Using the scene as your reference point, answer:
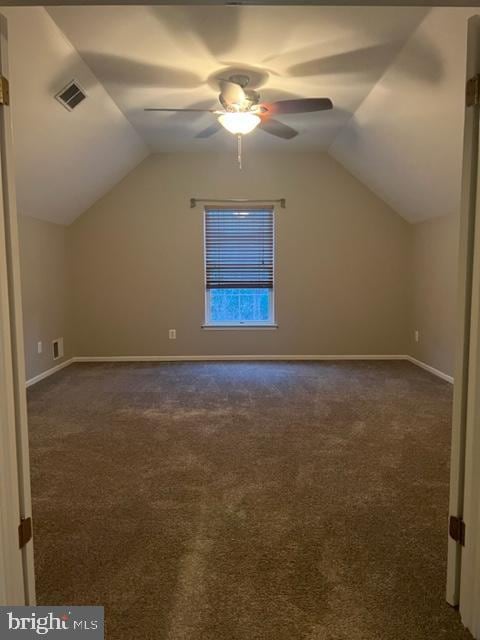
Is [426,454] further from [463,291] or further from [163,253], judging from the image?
[163,253]

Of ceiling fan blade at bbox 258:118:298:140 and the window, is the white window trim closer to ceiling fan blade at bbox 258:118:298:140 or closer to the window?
the window

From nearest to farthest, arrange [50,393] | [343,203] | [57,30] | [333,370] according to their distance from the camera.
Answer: [57,30], [50,393], [333,370], [343,203]

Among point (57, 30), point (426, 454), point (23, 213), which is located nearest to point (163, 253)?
point (23, 213)

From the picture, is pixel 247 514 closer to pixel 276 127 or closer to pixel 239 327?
pixel 276 127

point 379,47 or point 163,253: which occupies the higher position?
point 379,47

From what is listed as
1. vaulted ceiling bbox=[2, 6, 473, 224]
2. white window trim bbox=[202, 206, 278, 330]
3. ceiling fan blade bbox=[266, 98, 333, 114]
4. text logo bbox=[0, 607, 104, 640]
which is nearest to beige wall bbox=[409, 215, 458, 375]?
vaulted ceiling bbox=[2, 6, 473, 224]

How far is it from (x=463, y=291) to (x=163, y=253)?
15.4 feet

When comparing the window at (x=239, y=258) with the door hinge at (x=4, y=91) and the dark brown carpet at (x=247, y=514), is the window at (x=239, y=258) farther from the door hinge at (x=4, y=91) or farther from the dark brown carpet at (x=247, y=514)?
the door hinge at (x=4, y=91)

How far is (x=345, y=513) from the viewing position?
2.10 metres

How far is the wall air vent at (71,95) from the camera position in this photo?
10.4 ft

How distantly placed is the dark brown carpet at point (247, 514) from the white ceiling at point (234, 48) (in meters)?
2.74

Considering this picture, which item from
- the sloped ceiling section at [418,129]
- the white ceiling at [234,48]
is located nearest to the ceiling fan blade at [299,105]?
the white ceiling at [234,48]

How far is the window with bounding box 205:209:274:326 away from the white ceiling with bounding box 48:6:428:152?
6.39 ft

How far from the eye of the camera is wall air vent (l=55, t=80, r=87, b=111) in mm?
3170
